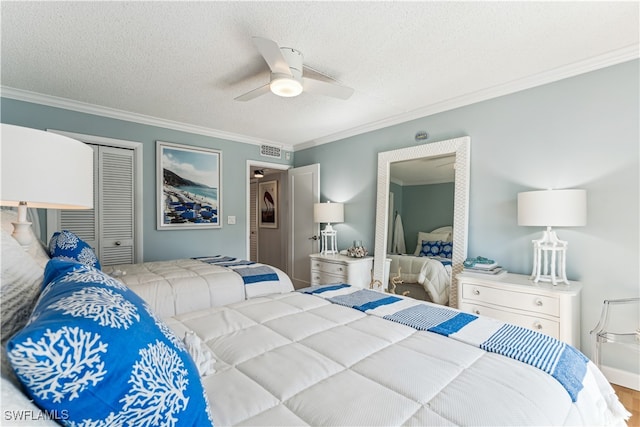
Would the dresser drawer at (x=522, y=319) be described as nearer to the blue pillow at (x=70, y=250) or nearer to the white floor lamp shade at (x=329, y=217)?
the white floor lamp shade at (x=329, y=217)

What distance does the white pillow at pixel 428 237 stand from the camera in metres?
3.16

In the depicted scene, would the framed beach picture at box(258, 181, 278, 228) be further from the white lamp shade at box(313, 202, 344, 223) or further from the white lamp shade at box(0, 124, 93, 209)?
the white lamp shade at box(0, 124, 93, 209)

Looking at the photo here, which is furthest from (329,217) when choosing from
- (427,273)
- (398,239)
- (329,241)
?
(427,273)

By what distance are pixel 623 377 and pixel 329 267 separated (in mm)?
2741

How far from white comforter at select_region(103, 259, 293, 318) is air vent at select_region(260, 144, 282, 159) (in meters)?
2.44

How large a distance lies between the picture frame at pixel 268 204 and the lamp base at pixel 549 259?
437cm

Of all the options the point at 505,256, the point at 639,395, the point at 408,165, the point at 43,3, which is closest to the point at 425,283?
the point at 505,256

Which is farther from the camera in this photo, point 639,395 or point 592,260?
point 592,260

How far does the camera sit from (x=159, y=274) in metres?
2.61

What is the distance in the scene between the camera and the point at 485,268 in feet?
8.68

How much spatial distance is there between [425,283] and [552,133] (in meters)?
1.80

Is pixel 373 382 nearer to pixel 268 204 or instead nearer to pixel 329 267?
pixel 329 267

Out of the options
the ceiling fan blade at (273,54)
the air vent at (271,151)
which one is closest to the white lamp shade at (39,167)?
the ceiling fan blade at (273,54)

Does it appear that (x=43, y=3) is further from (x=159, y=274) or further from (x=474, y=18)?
(x=474, y=18)
